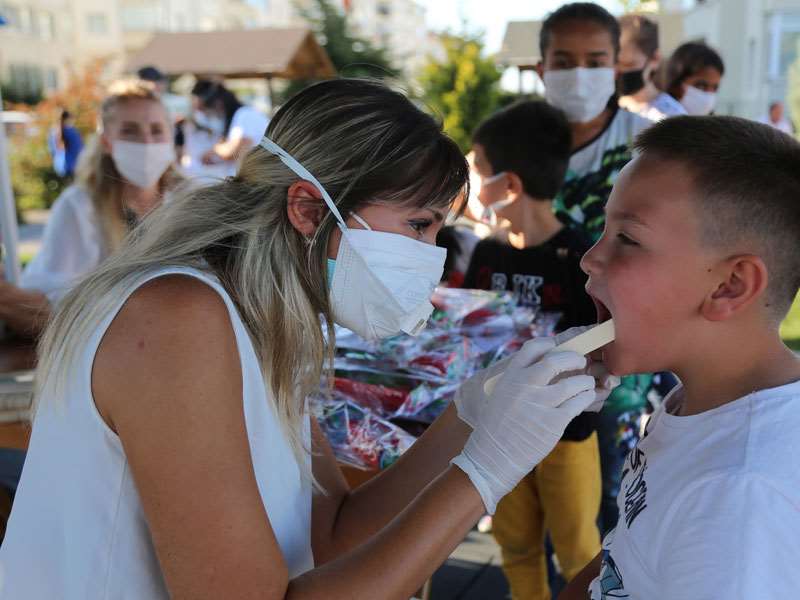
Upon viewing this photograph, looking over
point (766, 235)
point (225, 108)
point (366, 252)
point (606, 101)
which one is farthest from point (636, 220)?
point (225, 108)

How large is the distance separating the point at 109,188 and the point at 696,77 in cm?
328

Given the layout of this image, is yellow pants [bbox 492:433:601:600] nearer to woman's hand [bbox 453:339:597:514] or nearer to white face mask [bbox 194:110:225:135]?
woman's hand [bbox 453:339:597:514]

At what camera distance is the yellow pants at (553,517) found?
7.30ft

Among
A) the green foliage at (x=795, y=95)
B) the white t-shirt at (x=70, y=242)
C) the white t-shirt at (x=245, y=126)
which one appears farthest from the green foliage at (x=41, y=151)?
the green foliage at (x=795, y=95)

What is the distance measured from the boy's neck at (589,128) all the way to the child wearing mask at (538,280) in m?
0.22

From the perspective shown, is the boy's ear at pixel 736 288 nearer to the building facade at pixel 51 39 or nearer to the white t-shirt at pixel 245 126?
the white t-shirt at pixel 245 126

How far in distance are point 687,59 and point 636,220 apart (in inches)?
141

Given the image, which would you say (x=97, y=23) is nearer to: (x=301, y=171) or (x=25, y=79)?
(x=25, y=79)

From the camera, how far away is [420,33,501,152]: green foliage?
12.4 m

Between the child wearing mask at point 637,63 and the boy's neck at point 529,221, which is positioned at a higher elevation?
the child wearing mask at point 637,63

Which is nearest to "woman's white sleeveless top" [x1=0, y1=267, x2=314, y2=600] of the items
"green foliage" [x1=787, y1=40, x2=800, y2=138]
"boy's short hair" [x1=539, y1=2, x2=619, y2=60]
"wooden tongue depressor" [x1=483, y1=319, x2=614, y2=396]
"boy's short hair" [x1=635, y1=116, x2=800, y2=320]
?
"wooden tongue depressor" [x1=483, y1=319, x2=614, y2=396]

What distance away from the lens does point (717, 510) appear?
3.24 feet

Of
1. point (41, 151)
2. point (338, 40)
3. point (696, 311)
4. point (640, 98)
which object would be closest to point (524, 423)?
point (696, 311)

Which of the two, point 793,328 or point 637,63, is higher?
point 637,63
